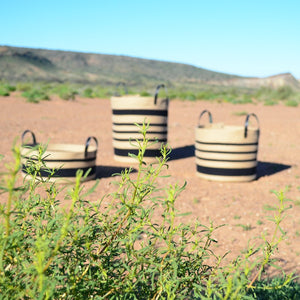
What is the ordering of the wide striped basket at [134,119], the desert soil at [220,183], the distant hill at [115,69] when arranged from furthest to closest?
the distant hill at [115,69] → the wide striped basket at [134,119] → the desert soil at [220,183]

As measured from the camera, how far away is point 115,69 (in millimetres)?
94312

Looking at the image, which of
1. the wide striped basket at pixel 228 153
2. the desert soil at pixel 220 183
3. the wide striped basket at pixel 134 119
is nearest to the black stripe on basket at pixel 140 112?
the wide striped basket at pixel 134 119

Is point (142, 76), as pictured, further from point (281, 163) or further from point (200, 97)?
point (281, 163)

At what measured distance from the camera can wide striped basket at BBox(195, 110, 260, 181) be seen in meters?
5.23

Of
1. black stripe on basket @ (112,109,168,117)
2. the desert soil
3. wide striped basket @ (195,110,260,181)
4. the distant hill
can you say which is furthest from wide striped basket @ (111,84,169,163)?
the distant hill

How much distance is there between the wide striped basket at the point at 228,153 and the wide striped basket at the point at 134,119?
1.02 metres

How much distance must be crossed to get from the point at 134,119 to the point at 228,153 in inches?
63.4

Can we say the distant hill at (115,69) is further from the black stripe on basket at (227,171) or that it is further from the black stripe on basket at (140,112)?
the black stripe on basket at (227,171)

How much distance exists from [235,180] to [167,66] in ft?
314

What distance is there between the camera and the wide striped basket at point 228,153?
523 cm

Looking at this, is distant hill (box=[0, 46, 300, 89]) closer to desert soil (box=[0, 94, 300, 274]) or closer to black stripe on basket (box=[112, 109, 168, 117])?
desert soil (box=[0, 94, 300, 274])

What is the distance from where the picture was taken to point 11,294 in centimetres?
113

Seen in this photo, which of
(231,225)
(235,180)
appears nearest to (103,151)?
(235,180)

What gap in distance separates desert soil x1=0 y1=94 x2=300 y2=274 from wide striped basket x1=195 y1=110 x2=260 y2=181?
14cm
